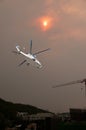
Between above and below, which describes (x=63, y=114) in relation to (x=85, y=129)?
above

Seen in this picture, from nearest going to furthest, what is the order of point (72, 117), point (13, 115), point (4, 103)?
point (72, 117) < point (13, 115) < point (4, 103)

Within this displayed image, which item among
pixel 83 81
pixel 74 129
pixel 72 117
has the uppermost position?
pixel 83 81

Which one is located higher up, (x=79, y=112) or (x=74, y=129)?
(x=79, y=112)

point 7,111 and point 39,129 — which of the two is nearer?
point 39,129

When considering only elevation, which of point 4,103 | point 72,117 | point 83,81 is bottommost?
point 72,117

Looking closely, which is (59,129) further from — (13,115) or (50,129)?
(13,115)

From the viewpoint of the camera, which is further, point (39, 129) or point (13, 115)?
point (13, 115)

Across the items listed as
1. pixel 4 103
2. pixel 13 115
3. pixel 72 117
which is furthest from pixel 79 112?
pixel 4 103

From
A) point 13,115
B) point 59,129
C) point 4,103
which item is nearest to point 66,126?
point 59,129

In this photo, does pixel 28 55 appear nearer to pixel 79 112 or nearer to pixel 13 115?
pixel 79 112

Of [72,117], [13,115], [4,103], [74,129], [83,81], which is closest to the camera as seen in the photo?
[74,129]
